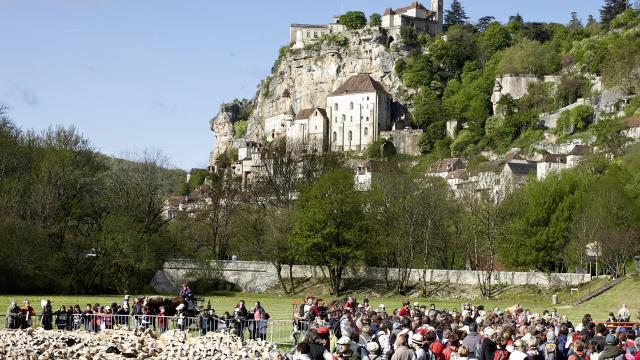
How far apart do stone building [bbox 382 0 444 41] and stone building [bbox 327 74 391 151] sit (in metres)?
15.0

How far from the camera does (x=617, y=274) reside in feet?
202

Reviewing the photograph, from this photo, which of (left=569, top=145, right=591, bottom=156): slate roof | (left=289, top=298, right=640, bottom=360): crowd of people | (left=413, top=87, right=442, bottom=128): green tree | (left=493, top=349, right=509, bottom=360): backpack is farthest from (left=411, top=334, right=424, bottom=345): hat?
(left=413, top=87, right=442, bottom=128): green tree

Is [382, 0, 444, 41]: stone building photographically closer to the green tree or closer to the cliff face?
the cliff face

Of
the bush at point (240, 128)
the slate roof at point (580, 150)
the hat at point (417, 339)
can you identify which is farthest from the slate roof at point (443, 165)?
the hat at point (417, 339)

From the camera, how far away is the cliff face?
503 feet

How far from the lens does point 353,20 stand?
16825 centimetres

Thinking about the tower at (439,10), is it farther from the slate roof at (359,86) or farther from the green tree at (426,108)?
the green tree at (426,108)

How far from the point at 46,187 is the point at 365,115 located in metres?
85.0

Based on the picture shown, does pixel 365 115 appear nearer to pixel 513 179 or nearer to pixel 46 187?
pixel 513 179

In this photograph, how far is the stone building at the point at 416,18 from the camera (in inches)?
6309

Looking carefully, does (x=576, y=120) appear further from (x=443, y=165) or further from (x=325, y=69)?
(x=325, y=69)

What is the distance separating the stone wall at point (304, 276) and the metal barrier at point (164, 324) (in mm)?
31661

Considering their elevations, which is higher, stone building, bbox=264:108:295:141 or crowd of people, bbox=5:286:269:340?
stone building, bbox=264:108:295:141

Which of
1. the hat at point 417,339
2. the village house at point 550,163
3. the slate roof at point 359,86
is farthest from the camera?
the slate roof at point 359,86
